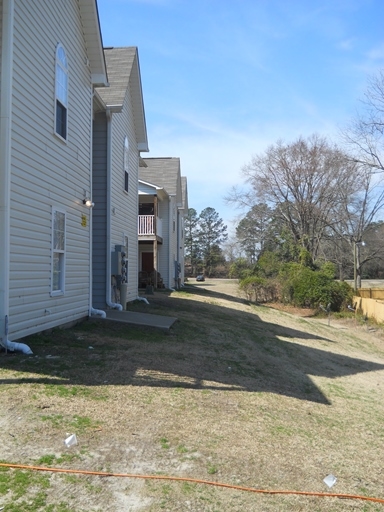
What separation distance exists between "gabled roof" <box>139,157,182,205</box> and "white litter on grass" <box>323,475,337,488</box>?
81.1ft

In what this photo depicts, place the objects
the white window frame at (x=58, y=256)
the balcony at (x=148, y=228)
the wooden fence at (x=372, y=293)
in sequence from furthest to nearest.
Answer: the wooden fence at (x=372, y=293)
the balcony at (x=148, y=228)
the white window frame at (x=58, y=256)

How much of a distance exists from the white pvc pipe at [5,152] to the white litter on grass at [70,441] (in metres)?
2.91

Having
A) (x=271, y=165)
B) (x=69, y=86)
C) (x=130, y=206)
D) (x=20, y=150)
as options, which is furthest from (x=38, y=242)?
(x=271, y=165)

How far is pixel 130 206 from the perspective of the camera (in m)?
16.4

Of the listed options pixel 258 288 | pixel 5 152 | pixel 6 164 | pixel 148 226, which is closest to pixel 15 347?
pixel 6 164

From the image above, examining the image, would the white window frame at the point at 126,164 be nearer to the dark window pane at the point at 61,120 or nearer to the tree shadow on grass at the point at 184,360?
the tree shadow on grass at the point at 184,360

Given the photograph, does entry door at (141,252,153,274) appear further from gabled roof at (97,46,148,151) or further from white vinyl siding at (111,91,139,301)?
gabled roof at (97,46,148,151)

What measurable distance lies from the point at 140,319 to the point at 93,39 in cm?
631

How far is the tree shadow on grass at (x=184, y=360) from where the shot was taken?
6.48m

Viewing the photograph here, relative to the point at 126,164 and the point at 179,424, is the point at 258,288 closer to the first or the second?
the point at 126,164

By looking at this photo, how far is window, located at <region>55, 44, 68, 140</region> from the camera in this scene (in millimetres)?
9148

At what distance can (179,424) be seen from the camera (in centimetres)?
509

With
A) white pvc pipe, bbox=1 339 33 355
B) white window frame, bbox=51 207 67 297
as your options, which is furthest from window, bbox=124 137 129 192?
white pvc pipe, bbox=1 339 33 355

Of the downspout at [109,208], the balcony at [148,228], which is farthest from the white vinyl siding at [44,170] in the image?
the balcony at [148,228]
